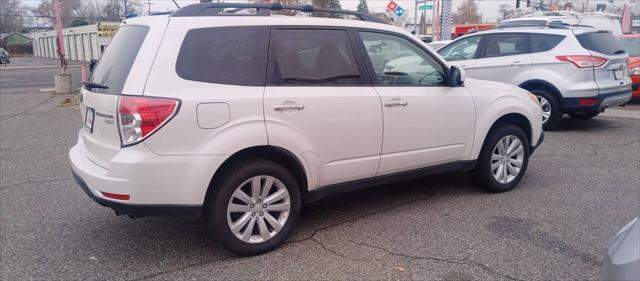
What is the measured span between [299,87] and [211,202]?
3.48 feet

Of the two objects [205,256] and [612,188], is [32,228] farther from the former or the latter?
[612,188]

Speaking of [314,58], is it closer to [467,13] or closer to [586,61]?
[586,61]

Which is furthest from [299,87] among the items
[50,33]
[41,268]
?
[50,33]

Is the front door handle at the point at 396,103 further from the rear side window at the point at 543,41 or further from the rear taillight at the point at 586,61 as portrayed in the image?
the rear side window at the point at 543,41

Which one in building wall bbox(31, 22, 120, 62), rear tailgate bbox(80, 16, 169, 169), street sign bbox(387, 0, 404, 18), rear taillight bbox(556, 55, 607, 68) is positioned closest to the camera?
rear tailgate bbox(80, 16, 169, 169)

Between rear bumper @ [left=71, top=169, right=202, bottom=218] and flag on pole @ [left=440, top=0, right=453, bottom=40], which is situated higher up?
flag on pole @ [left=440, top=0, right=453, bottom=40]

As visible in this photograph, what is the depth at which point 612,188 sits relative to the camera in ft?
17.6

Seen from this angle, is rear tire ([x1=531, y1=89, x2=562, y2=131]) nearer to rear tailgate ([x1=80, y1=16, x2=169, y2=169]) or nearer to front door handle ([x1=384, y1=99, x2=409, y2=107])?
front door handle ([x1=384, y1=99, x2=409, y2=107])

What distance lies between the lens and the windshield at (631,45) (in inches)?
485

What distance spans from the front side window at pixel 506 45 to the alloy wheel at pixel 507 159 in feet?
13.4

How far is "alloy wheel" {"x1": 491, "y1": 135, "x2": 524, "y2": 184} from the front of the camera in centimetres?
515

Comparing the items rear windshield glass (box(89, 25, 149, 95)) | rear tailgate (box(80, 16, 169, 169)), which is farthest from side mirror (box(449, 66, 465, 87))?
rear windshield glass (box(89, 25, 149, 95))

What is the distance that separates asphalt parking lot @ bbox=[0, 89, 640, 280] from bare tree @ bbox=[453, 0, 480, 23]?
83254 millimetres

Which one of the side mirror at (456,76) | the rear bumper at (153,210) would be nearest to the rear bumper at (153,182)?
the rear bumper at (153,210)
